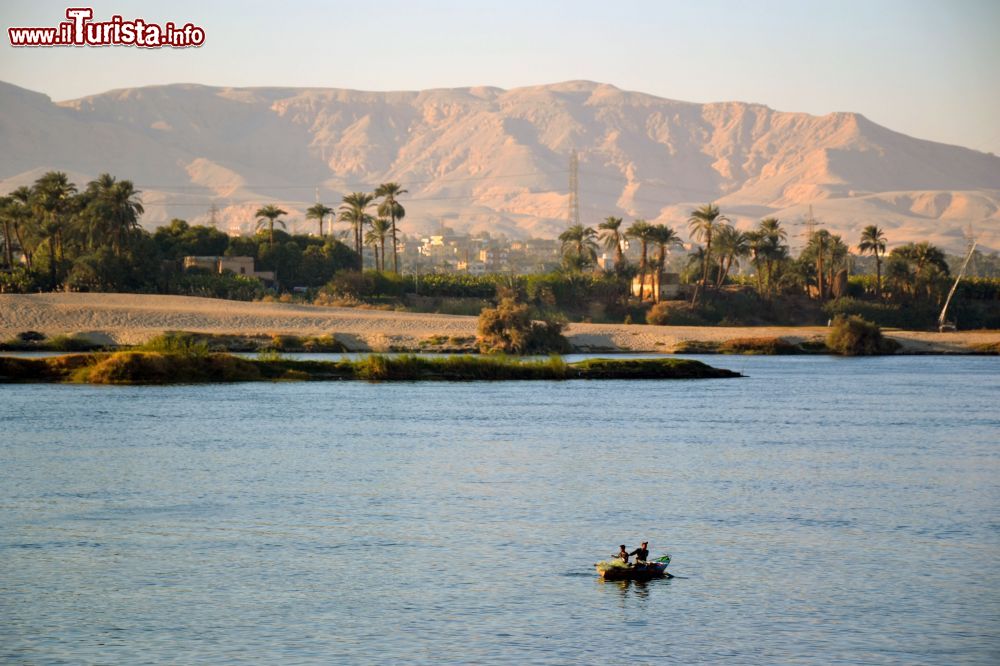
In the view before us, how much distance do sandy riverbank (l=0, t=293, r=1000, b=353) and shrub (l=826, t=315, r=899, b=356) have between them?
2670mm

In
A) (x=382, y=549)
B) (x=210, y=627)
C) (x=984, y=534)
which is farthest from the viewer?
(x=984, y=534)

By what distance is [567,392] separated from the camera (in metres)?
68.8

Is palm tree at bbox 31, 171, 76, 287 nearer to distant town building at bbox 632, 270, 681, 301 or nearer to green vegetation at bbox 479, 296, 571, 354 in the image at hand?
green vegetation at bbox 479, 296, 571, 354

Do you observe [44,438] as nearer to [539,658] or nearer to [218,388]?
[218,388]

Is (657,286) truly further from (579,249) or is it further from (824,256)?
(824,256)

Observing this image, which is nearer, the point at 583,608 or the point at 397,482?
the point at 583,608

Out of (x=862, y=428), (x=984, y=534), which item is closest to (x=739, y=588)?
(x=984, y=534)

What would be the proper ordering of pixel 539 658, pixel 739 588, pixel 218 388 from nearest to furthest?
1. pixel 539 658
2. pixel 739 588
3. pixel 218 388

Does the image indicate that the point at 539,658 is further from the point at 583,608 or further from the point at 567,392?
the point at 567,392

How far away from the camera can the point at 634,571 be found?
25922mm

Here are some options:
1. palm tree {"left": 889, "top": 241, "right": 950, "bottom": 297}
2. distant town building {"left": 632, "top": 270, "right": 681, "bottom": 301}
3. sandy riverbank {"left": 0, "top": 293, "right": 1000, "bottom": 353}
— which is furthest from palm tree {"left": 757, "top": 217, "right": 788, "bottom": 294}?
sandy riverbank {"left": 0, "top": 293, "right": 1000, "bottom": 353}

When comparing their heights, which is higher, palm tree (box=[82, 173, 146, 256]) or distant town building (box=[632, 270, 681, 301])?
palm tree (box=[82, 173, 146, 256])

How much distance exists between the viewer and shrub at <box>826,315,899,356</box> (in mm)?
105438

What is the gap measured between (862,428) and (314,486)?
2670 centimetres
